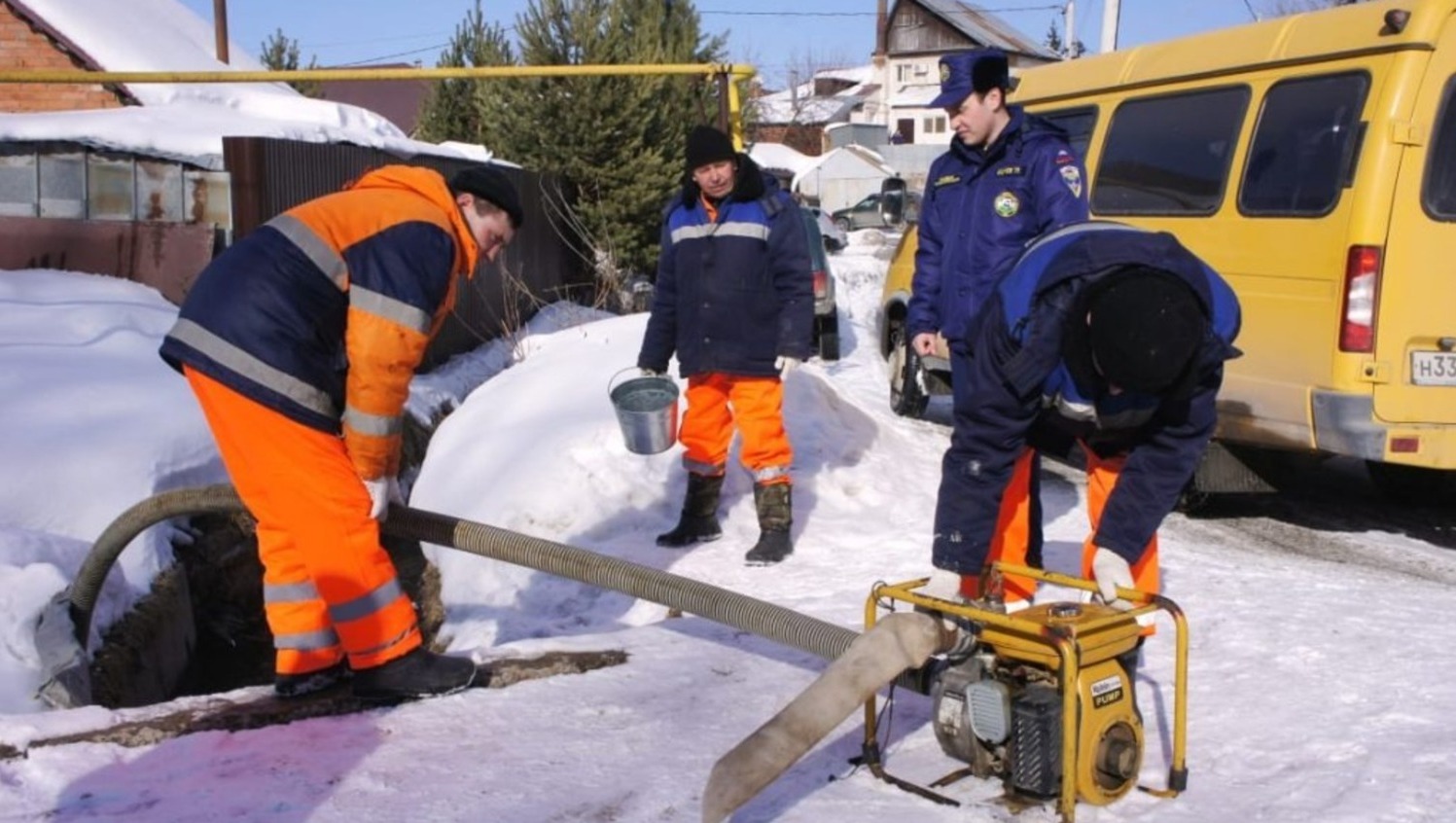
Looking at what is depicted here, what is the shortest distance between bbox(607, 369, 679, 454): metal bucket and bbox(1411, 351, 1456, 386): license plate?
329 cm

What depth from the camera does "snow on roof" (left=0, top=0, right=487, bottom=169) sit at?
1039cm

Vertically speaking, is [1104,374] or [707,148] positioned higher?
[707,148]

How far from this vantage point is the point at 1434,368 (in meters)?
5.82

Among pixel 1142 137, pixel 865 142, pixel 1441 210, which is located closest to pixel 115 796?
pixel 1441 210

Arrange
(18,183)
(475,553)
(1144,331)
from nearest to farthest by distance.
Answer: (1144,331) → (475,553) → (18,183)

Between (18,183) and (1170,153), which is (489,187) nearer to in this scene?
(1170,153)

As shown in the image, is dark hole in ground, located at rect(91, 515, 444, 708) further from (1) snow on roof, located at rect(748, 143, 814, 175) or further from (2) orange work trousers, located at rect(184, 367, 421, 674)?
(1) snow on roof, located at rect(748, 143, 814, 175)

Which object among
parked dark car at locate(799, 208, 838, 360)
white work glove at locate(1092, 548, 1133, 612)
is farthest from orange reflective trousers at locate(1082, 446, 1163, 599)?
parked dark car at locate(799, 208, 838, 360)

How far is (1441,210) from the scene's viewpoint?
5789 mm

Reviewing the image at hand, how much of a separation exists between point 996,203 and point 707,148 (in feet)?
5.05

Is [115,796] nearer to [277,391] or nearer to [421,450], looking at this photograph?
[277,391]

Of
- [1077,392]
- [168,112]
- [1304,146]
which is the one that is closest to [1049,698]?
[1077,392]

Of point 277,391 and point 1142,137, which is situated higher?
point 1142,137

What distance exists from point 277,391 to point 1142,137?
17.3 ft
